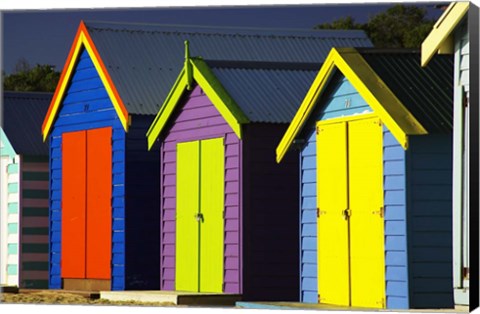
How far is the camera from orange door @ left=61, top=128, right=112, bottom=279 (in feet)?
82.9

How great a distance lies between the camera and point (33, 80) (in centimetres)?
3095

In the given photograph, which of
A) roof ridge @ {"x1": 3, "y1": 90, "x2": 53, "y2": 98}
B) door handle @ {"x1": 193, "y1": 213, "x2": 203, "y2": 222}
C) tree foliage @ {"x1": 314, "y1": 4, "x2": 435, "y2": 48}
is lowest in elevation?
door handle @ {"x1": 193, "y1": 213, "x2": 203, "y2": 222}

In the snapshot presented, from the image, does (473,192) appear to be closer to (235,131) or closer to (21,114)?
(235,131)

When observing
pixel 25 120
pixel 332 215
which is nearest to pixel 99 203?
pixel 25 120

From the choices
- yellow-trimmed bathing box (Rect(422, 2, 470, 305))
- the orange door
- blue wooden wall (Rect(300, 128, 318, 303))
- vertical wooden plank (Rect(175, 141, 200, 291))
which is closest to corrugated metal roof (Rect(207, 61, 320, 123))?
vertical wooden plank (Rect(175, 141, 200, 291))

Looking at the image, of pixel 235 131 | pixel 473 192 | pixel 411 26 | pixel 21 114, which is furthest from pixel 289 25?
pixel 473 192

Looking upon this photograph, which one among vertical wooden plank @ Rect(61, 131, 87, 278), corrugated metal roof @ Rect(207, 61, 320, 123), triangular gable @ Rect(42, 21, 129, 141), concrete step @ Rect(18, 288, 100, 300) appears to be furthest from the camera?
vertical wooden plank @ Rect(61, 131, 87, 278)

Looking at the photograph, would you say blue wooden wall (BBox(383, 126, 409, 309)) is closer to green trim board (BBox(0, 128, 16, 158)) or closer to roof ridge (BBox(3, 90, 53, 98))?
green trim board (BBox(0, 128, 16, 158))

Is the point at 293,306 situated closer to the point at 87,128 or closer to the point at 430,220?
the point at 430,220

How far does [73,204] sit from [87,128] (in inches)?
49.6

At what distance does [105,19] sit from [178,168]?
11.5 ft

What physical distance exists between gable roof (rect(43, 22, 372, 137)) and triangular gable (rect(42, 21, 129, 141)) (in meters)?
0.02

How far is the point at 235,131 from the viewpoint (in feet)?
72.7

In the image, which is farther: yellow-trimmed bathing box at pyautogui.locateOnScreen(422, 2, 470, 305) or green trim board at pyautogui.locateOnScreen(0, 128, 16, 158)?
green trim board at pyautogui.locateOnScreen(0, 128, 16, 158)
